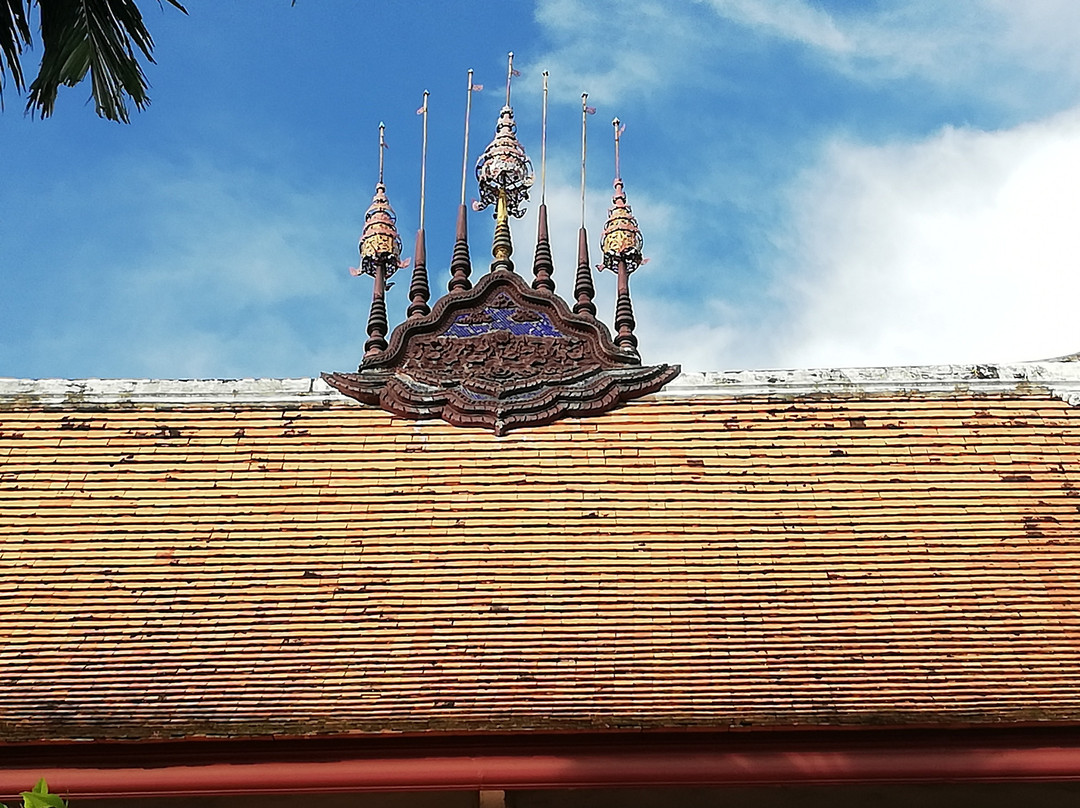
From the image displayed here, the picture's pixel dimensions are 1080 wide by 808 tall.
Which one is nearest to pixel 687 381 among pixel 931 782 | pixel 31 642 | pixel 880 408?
pixel 880 408

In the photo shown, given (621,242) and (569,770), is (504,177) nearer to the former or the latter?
(621,242)

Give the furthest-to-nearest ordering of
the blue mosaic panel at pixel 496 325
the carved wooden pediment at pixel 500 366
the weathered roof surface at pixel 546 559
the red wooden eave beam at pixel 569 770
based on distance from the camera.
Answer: the blue mosaic panel at pixel 496 325 → the carved wooden pediment at pixel 500 366 → the weathered roof surface at pixel 546 559 → the red wooden eave beam at pixel 569 770

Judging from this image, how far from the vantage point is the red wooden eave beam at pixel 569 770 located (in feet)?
19.7

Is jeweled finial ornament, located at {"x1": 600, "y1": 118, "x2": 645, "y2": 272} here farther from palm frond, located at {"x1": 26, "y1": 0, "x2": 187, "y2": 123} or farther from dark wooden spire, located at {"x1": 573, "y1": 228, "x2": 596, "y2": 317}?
palm frond, located at {"x1": 26, "y1": 0, "x2": 187, "y2": 123}

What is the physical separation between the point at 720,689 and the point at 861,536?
1993 millimetres

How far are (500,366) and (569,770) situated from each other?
4.28m

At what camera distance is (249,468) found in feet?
29.3

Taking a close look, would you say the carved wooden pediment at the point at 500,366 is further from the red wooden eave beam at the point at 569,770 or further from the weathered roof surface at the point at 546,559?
the red wooden eave beam at the point at 569,770

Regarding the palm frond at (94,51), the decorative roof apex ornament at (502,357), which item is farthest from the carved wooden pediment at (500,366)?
the palm frond at (94,51)

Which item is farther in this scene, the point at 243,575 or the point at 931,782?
the point at 243,575

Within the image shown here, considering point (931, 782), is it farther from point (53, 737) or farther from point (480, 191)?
point (480, 191)

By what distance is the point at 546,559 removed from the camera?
8.00 metres

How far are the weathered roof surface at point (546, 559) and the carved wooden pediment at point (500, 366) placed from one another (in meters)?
0.18

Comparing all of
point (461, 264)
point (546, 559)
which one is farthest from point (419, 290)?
point (546, 559)
